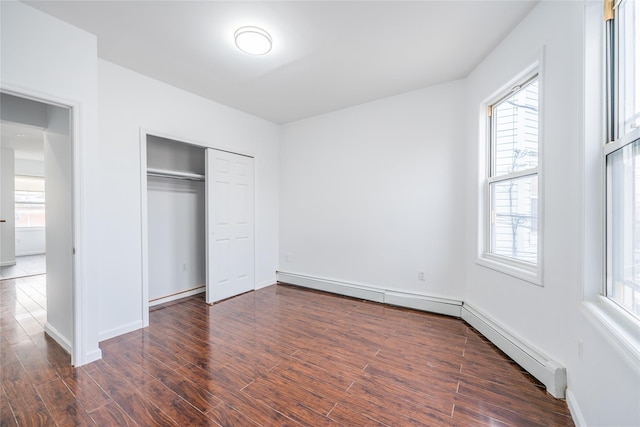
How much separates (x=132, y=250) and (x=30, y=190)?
7724mm

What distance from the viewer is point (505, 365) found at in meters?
2.05

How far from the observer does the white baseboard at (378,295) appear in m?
3.08

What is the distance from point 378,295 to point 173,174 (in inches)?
129

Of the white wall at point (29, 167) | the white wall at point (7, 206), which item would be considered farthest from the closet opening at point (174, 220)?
the white wall at point (29, 167)

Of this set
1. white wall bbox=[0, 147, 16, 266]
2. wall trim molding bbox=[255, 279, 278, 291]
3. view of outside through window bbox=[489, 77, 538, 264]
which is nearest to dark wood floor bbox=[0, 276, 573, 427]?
view of outside through window bbox=[489, 77, 538, 264]

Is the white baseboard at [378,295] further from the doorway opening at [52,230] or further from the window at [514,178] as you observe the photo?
A: the doorway opening at [52,230]

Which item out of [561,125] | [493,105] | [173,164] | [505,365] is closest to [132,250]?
[173,164]

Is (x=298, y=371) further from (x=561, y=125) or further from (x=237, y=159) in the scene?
(x=237, y=159)

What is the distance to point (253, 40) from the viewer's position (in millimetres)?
2193

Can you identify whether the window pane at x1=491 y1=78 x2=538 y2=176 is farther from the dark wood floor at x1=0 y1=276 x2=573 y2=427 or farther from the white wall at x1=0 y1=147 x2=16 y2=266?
the white wall at x1=0 y1=147 x2=16 y2=266

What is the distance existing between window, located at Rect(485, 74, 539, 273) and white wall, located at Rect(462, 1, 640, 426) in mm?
216

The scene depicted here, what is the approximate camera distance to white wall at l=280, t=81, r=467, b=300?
3.12 metres

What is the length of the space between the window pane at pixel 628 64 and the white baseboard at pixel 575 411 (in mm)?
1552

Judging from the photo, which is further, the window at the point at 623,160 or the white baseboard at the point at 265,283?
the white baseboard at the point at 265,283
